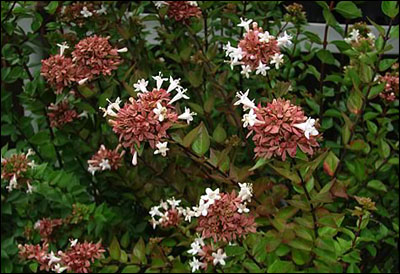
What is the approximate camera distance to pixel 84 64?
1.30 m

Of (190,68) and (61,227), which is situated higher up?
(190,68)

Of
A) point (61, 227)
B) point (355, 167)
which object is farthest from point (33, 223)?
point (355, 167)

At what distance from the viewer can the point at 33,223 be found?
1.78 m

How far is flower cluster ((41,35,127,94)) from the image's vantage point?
1.28m

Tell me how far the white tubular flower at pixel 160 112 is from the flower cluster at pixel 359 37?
0.83m

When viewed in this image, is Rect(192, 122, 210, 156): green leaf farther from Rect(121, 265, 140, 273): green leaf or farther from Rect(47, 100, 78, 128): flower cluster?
Rect(47, 100, 78, 128): flower cluster

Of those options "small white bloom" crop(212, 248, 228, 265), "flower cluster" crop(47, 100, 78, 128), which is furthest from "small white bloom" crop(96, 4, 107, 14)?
"small white bloom" crop(212, 248, 228, 265)

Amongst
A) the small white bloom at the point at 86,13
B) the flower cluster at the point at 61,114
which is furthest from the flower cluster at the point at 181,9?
the flower cluster at the point at 61,114

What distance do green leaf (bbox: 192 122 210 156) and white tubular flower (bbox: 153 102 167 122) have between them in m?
0.20

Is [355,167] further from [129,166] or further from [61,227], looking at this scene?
[61,227]

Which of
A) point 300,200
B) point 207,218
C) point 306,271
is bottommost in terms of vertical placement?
point 306,271

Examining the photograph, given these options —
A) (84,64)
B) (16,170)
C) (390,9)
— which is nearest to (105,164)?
(16,170)

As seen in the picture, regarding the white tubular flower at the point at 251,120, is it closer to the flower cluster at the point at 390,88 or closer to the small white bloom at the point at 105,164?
the small white bloom at the point at 105,164

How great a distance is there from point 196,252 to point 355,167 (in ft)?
1.89
